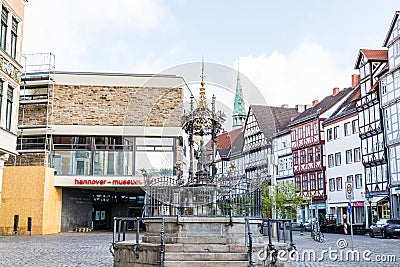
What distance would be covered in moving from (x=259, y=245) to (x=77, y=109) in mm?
31141

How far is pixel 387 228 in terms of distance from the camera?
113 feet

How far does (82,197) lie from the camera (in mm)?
44000

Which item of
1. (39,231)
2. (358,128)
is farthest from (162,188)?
(358,128)

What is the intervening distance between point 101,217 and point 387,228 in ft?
81.3

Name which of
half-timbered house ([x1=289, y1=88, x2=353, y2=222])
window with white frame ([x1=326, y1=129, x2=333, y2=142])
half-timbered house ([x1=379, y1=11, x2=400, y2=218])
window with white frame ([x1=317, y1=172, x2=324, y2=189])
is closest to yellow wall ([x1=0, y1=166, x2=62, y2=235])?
half-timbered house ([x1=379, y1=11, x2=400, y2=218])

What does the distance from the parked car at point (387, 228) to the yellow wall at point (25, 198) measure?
878 inches

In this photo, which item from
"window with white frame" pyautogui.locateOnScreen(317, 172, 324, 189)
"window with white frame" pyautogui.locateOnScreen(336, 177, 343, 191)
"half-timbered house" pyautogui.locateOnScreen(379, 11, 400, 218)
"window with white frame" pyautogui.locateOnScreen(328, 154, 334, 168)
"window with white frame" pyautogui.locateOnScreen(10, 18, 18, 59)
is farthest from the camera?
"window with white frame" pyautogui.locateOnScreen(317, 172, 324, 189)

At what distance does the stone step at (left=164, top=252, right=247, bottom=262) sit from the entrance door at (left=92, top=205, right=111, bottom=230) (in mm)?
35986

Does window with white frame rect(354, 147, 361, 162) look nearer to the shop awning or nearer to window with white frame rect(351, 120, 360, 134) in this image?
window with white frame rect(351, 120, 360, 134)

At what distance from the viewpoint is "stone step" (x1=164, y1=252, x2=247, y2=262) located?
38.8 ft

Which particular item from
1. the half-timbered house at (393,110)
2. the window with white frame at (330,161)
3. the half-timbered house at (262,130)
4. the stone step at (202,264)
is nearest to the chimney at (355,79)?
the window with white frame at (330,161)

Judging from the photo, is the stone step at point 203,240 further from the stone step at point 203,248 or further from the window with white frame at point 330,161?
the window with white frame at point 330,161

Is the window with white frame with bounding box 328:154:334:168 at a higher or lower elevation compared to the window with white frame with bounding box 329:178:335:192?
higher

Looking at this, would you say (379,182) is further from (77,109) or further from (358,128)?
(77,109)
